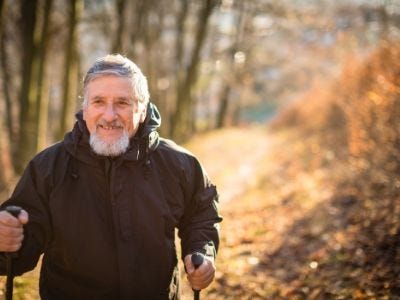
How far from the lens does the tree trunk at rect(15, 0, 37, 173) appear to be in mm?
11625

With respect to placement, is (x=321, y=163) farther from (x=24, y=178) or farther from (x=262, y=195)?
(x=24, y=178)

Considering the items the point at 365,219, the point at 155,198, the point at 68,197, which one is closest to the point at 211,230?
the point at 155,198

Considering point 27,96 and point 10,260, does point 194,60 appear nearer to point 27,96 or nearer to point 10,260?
point 27,96

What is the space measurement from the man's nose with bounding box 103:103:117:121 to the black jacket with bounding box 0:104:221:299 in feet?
0.56

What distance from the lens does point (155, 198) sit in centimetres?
304

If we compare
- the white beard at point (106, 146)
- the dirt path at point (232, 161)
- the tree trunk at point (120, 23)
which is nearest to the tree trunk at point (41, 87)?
the tree trunk at point (120, 23)

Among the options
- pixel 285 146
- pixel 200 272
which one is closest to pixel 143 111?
pixel 200 272

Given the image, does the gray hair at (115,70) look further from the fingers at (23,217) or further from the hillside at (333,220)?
the hillside at (333,220)

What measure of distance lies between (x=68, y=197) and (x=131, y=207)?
0.40 metres

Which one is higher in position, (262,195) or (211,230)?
(211,230)

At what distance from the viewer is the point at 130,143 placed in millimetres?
3107

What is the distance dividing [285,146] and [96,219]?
1669 cm

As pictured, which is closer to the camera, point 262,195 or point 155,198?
point 155,198

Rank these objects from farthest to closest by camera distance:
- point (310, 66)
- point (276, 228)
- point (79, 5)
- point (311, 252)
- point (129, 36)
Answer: point (310, 66) < point (129, 36) < point (79, 5) < point (276, 228) < point (311, 252)
